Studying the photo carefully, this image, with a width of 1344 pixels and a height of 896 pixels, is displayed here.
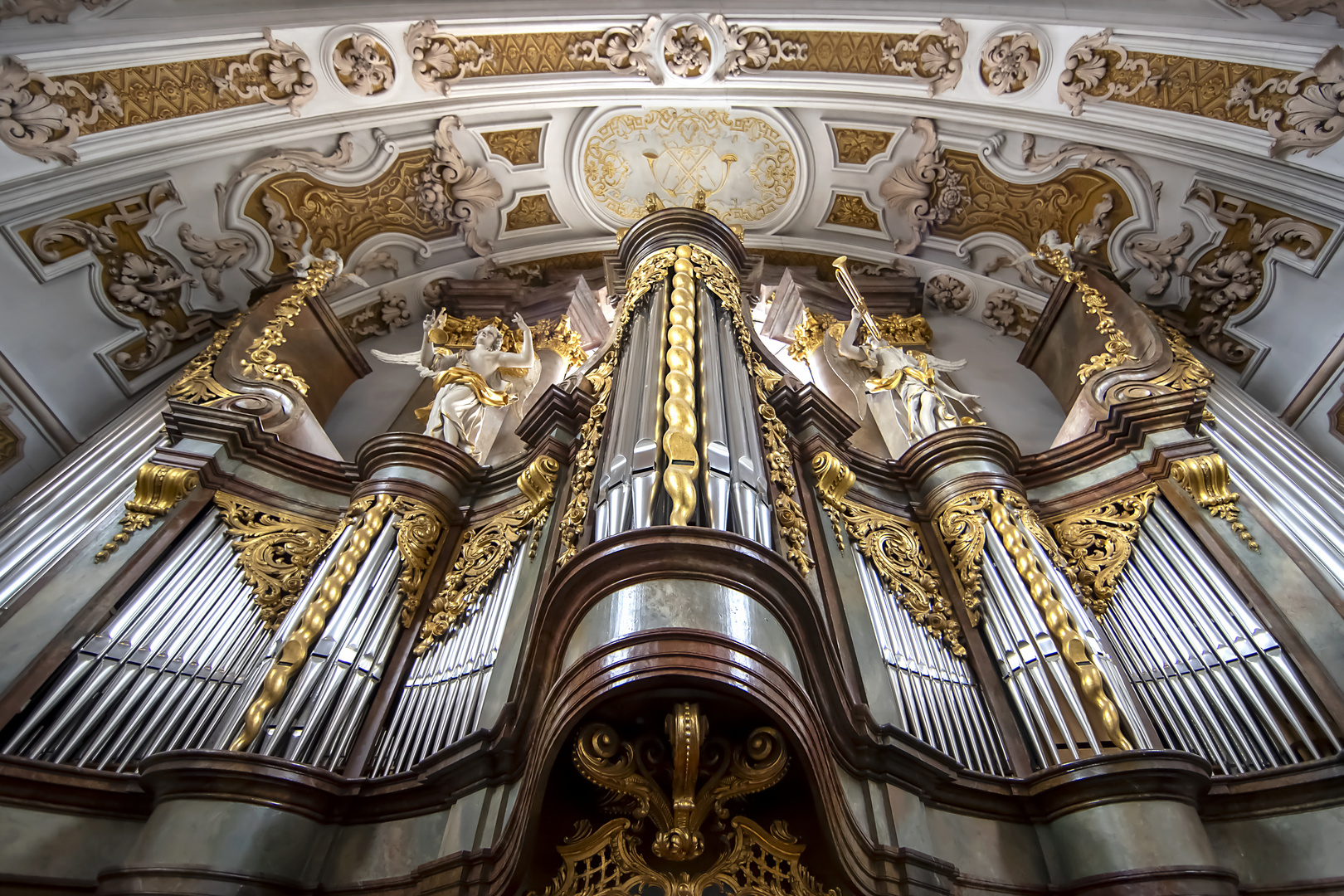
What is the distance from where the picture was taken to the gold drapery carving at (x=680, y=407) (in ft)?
10.1

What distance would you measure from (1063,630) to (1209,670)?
65 centimetres

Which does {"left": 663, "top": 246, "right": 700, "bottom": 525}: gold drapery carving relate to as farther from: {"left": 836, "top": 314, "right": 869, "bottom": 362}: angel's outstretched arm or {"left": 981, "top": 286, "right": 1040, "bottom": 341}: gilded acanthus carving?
{"left": 981, "top": 286, "right": 1040, "bottom": 341}: gilded acanthus carving

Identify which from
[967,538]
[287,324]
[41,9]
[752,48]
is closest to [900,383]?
[967,538]

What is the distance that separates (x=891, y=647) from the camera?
12.0 ft

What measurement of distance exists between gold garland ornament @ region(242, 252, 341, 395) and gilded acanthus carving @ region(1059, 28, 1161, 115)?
6602mm

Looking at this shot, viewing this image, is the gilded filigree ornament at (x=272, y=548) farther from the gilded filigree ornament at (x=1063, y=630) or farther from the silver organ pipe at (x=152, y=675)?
the gilded filigree ornament at (x=1063, y=630)

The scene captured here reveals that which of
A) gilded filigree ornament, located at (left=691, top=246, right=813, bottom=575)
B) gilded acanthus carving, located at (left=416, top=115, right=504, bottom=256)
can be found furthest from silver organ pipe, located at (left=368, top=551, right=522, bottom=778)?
gilded acanthus carving, located at (left=416, top=115, right=504, bottom=256)

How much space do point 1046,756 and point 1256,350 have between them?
4.56 meters

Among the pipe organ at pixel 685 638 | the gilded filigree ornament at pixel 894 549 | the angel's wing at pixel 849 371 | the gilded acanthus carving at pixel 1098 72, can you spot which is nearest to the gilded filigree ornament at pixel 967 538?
the pipe organ at pixel 685 638

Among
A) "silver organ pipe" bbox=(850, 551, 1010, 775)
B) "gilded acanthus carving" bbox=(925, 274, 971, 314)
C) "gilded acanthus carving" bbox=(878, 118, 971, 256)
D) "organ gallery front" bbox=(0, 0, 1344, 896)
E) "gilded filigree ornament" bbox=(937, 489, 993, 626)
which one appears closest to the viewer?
"organ gallery front" bbox=(0, 0, 1344, 896)

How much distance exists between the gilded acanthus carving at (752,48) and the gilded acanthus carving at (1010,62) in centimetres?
165

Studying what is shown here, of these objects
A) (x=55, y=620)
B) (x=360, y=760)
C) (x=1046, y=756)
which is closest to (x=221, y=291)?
(x=55, y=620)

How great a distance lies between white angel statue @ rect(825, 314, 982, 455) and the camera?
5.75 m

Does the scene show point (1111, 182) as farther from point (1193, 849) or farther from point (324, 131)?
point (324, 131)
